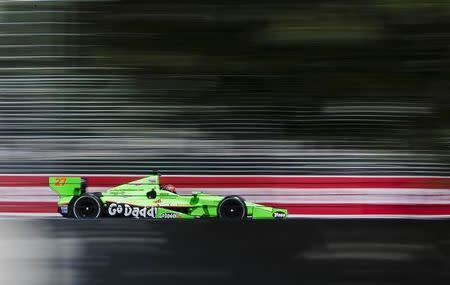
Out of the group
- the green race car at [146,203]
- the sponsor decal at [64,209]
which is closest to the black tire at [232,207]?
the green race car at [146,203]

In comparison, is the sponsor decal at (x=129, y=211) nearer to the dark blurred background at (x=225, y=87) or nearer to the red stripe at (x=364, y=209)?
the dark blurred background at (x=225, y=87)

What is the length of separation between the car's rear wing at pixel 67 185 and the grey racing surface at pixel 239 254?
0.16 meters

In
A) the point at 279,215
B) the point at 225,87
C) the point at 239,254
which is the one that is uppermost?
the point at 225,87

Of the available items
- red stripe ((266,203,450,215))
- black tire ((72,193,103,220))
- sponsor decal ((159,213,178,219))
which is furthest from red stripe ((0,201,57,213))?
red stripe ((266,203,450,215))

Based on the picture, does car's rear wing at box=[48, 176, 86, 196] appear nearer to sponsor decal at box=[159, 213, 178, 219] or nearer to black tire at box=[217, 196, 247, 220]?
sponsor decal at box=[159, 213, 178, 219]

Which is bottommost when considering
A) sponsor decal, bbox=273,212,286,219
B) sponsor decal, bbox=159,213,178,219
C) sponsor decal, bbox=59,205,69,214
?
sponsor decal, bbox=273,212,286,219

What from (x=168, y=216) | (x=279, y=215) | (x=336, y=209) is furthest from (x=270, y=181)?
(x=168, y=216)

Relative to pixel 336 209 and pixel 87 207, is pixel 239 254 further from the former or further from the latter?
pixel 87 207

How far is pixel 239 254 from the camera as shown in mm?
2859

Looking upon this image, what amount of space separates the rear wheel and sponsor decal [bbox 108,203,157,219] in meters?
0.05

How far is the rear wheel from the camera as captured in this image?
306 cm

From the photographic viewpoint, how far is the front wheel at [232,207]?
3004mm

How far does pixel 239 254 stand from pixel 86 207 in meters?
0.73

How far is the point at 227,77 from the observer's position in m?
2.86
